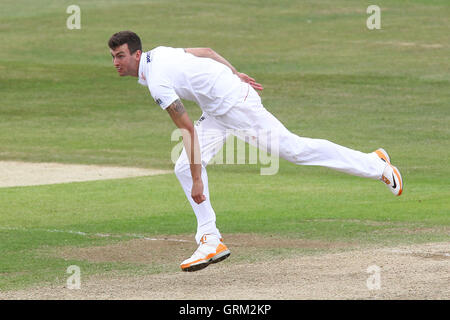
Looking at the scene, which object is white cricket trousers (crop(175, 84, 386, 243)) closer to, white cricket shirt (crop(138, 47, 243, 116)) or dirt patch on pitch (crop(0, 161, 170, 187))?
white cricket shirt (crop(138, 47, 243, 116))

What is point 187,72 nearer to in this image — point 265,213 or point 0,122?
point 265,213

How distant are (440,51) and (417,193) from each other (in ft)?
75.4

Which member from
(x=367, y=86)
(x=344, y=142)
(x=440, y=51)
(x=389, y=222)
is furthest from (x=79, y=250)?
(x=440, y=51)

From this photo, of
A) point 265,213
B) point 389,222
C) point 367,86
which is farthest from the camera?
point 367,86

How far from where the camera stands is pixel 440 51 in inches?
1516

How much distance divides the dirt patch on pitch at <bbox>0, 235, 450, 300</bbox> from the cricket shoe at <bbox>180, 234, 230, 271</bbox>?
15 cm

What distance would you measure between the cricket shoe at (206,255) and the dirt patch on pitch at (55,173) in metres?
9.71

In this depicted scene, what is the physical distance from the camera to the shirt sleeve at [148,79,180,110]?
9.41 metres

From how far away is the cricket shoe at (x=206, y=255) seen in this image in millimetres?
9805

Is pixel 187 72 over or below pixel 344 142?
over

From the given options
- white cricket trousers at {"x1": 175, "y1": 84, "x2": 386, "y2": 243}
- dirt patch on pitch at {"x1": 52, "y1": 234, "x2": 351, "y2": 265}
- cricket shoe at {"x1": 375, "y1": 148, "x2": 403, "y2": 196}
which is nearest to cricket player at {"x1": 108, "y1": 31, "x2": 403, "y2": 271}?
white cricket trousers at {"x1": 175, "y1": 84, "x2": 386, "y2": 243}

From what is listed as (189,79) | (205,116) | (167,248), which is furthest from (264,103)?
(189,79)

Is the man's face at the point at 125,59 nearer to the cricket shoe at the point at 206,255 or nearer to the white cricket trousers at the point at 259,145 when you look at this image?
the white cricket trousers at the point at 259,145

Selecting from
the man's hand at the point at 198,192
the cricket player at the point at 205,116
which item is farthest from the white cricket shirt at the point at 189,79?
the man's hand at the point at 198,192
